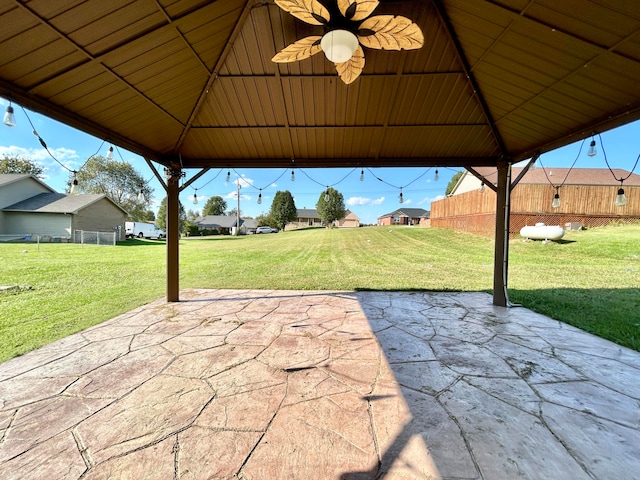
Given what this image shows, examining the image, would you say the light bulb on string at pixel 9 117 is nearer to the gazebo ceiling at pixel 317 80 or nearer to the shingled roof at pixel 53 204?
the gazebo ceiling at pixel 317 80

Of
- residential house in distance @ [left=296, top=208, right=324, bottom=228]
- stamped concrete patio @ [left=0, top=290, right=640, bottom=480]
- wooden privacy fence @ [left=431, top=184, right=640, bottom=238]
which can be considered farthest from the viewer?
residential house in distance @ [left=296, top=208, right=324, bottom=228]

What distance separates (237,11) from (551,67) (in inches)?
134

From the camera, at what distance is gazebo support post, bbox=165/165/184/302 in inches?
207

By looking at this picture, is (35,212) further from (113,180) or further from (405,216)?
(405,216)

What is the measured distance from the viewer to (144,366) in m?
2.79

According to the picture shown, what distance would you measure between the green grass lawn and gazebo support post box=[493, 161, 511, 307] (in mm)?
642

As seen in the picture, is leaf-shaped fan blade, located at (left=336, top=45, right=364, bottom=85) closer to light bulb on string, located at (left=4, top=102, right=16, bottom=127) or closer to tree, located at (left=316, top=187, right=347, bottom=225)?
light bulb on string, located at (left=4, top=102, right=16, bottom=127)

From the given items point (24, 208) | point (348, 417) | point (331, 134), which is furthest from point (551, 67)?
point (24, 208)

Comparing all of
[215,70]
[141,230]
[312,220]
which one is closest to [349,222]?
[312,220]

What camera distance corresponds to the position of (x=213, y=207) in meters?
58.7

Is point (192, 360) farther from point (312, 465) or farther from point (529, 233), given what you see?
point (529, 233)

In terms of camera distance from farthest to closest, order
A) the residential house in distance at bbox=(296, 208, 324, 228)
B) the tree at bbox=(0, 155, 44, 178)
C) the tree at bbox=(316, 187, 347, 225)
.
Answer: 1. the residential house in distance at bbox=(296, 208, 324, 228)
2. the tree at bbox=(316, 187, 347, 225)
3. the tree at bbox=(0, 155, 44, 178)

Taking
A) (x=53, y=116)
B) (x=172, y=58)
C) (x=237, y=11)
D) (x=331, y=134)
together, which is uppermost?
(x=237, y=11)

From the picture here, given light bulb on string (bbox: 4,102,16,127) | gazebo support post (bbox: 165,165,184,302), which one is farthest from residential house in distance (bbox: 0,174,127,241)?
light bulb on string (bbox: 4,102,16,127)
